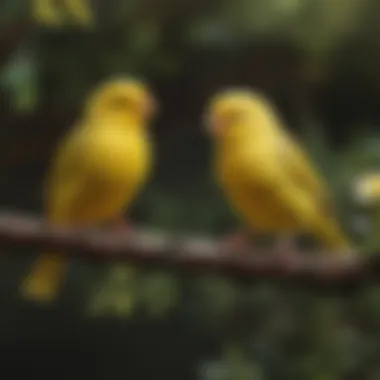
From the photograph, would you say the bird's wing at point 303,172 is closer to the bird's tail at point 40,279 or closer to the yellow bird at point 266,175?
the yellow bird at point 266,175

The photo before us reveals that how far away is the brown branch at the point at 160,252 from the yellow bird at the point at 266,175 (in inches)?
1.1

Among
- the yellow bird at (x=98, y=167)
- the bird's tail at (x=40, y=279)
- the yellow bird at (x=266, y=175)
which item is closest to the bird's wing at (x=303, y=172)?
the yellow bird at (x=266, y=175)

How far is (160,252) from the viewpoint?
132 centimetres

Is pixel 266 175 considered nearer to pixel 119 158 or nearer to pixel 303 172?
pixel 303 172

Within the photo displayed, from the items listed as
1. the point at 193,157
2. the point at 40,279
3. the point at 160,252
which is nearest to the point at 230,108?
the point at 193,157

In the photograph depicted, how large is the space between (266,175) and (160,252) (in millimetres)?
136

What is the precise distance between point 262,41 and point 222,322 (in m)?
0.30

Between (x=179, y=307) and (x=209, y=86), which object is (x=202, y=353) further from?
(x=209, y=86)

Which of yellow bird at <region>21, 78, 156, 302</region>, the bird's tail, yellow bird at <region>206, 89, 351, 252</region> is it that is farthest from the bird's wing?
the bird's tail

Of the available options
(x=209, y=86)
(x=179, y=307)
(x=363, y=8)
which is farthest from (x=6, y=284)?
(x=363, y=8)

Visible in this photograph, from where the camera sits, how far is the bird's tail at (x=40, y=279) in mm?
1324

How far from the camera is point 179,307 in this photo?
4.39 ft

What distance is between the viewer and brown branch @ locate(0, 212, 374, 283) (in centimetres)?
131

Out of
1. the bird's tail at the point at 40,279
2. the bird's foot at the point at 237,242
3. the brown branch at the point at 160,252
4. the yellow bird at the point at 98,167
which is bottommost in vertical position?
the bird's tail at the point at 40,279
